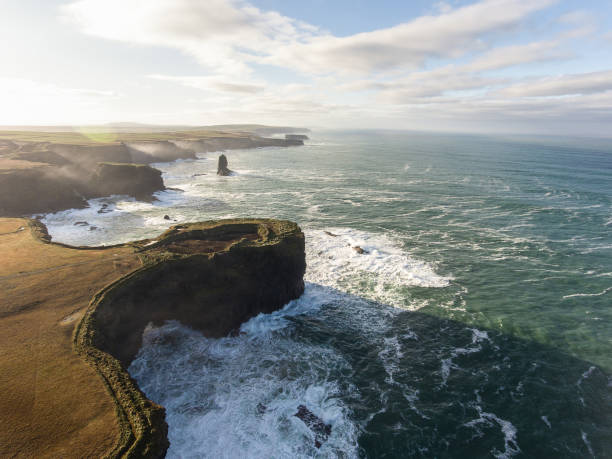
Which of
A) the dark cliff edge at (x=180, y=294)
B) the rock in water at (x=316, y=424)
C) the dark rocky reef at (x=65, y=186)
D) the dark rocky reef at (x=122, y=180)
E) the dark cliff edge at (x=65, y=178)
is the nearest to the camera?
the dark cliff edge at (x=180, y=294)

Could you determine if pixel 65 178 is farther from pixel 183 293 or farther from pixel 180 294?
pixel 183 293

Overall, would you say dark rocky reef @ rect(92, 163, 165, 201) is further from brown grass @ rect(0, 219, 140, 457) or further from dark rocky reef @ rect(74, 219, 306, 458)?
dark rocky reef @ rect(74, 219, 306, 458)

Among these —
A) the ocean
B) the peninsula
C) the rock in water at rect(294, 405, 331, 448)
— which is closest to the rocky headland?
the ocean

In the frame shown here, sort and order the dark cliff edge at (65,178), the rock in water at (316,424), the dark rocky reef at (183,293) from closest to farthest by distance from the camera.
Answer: the dark rocky reef at (183,293) → the rock in water at (316,424) → the dark cliff edge at (65,178)

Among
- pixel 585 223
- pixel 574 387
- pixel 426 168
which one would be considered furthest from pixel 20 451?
pixel 426 168

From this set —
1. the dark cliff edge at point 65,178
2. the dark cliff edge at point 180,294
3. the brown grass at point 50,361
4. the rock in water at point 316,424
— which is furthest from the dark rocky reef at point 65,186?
the rock in water at point 316,424

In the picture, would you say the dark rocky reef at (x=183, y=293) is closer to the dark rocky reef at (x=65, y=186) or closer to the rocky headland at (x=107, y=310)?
the rocky headland at (x=107, y=310)

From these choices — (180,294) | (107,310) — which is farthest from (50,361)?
(180,294)

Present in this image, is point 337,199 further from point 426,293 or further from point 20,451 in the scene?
point 20,451
